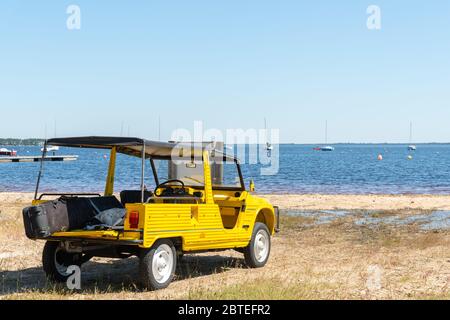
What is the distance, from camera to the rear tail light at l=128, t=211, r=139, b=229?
30.0 feet

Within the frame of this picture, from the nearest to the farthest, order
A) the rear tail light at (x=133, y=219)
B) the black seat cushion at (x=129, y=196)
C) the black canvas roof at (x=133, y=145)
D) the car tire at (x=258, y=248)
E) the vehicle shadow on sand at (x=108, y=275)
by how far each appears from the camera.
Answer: the rear tail light at (x=133, y=219) < the black canvas roof at (x=133, y=145) < the vehicle shadow on sand at (x=108, y=275) < the black seat cushion at (x=129, y=196) < the car tire at (x=258, y=248)

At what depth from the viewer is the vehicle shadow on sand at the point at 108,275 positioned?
9875 mm

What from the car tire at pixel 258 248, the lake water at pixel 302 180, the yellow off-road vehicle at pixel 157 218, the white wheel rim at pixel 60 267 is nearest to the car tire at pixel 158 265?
the yellow off-road vehicle at pixel 157 218

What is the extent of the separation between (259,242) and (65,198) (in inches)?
158

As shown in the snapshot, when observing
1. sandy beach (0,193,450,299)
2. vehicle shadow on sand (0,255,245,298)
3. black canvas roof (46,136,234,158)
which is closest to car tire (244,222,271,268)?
sandy beach (0,193,450,299)

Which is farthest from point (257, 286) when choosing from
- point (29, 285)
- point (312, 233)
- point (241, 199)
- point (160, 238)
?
point (312, 233)

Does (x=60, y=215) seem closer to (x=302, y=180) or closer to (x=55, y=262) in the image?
(x=55, y=262)

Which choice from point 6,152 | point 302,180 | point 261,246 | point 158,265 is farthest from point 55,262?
point 6,152

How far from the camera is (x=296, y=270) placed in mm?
11750

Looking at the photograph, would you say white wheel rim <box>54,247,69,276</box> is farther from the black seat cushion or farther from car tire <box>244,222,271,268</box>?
car tire <box>244,222,271,268</box>

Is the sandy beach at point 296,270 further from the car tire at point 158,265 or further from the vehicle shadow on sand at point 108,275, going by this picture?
the car tire at point 158,265

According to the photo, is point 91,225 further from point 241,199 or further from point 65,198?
point 241,199

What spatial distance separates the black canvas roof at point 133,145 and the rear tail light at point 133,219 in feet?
3.44

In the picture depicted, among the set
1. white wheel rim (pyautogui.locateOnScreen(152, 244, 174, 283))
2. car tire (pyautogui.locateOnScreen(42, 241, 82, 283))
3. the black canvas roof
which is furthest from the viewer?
car tire (pyautogui.locateOnScreen(42, 241, 82, 283))
